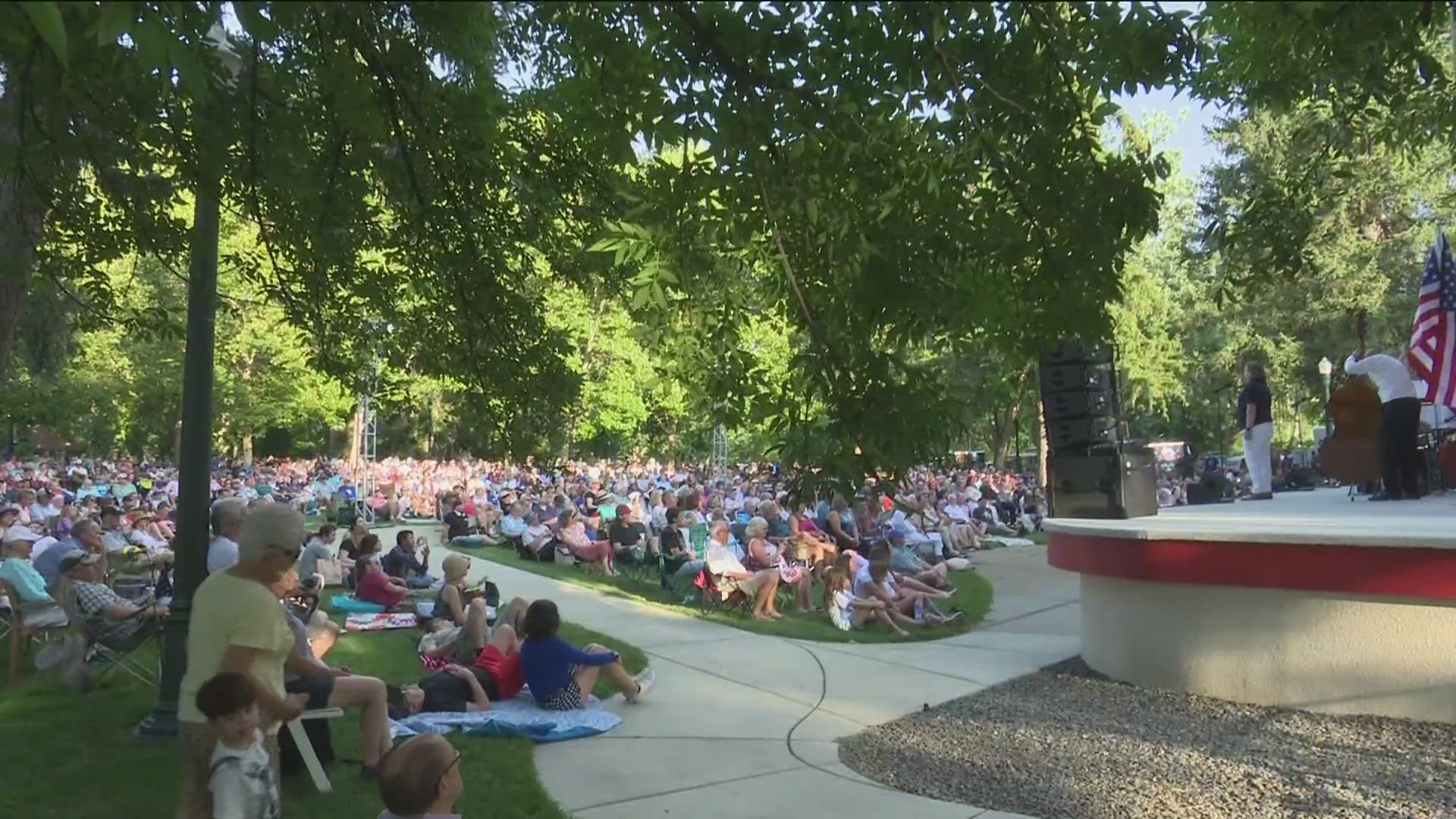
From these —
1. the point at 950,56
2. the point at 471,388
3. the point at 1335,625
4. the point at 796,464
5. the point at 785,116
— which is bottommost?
the point at 1335,625

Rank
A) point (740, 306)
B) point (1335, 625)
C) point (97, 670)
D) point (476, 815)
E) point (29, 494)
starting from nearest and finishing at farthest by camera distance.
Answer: point (740, 306)
point (476, 815)
point (1335, 625)
point (97, 670)
point (29, 494)

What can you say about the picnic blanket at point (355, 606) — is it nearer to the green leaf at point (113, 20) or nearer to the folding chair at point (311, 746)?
the folding chair at point (311, 746)

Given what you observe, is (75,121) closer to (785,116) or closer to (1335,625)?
(785,116)

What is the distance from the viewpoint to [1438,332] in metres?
11.9

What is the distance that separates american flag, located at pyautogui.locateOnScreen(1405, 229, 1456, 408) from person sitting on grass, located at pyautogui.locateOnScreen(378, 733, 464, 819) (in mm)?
11177

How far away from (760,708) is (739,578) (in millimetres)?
5566

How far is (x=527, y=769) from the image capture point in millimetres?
6891

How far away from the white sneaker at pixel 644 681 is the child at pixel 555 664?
315mm

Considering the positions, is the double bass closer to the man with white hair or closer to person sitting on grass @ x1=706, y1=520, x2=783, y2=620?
person sitting on grass @ x1=706, y1=520, x2=783, y2=620

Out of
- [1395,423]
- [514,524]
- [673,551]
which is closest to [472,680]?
[673,551]

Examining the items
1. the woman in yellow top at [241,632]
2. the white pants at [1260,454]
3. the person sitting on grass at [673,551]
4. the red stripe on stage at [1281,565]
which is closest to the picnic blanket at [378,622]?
the person sitting on grass at [673,551]

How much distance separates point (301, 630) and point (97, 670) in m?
3.23

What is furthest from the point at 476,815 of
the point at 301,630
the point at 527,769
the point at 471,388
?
the point at 471,388

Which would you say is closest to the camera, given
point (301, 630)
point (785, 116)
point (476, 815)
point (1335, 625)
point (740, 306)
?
point (785, 116)
